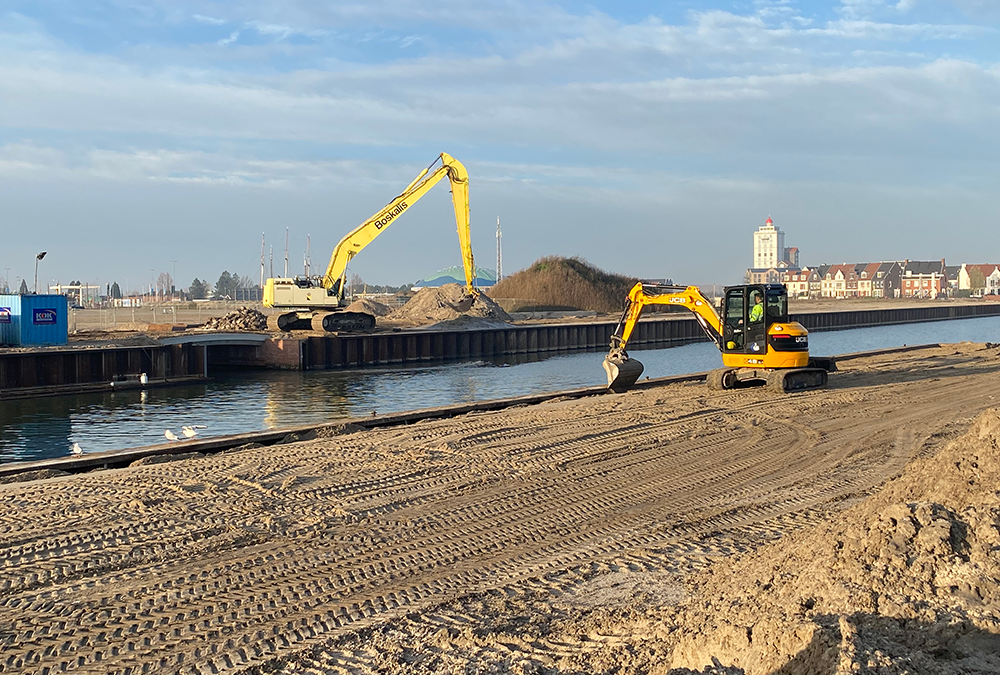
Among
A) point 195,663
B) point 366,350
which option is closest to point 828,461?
point 195,663

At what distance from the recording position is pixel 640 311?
1962 centimetres

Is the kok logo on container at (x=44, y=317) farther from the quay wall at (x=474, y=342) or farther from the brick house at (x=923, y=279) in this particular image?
the brick house at (x=923, y=279)

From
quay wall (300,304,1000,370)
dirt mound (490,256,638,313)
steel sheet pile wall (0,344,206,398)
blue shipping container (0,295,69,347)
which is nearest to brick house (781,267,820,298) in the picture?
dirt mound (490,256,638,313)

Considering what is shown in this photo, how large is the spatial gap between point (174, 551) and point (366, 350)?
28.9 meters

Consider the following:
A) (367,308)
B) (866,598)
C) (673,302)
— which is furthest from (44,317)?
(866,598)

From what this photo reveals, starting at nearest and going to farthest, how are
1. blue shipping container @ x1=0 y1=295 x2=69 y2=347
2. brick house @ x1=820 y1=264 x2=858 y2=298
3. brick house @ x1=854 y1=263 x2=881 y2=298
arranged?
blue shipping container @ x1=0 y1=295 x2=69 y2=347
brick house @ x1=854 y1=263 x2=881 y2=298
brick house @ x1=820 y1=264 x2=858 y2=298

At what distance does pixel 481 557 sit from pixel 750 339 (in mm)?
12356

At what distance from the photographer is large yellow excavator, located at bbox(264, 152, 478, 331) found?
3841cm

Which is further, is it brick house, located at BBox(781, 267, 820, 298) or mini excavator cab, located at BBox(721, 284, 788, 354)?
brick house, located at BBox(781, 267, 820, 298)

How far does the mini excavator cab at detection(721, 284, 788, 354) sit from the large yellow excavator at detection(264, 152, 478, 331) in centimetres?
2300

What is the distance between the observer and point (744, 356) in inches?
730

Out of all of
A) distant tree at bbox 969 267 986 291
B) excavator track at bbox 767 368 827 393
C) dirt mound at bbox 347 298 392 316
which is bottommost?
excavator track at bbox 767 368 827 393

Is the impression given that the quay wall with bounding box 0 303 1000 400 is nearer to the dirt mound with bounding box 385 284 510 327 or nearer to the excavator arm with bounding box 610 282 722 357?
the dirt mound with bounding box 385 284 510 327

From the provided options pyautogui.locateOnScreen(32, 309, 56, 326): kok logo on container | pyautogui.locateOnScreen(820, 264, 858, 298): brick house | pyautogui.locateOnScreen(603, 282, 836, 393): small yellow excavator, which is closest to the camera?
pyautogui.locateOnScreen(603, 282, 836, 393): small yellow excavator
